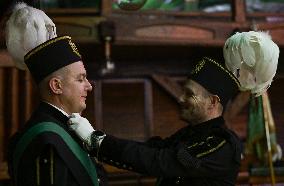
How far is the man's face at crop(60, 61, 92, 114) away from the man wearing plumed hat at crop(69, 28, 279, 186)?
0.05m

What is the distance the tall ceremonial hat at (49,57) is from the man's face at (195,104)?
2.54 ft

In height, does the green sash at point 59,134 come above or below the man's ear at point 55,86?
below

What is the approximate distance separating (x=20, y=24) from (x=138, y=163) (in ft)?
3.06

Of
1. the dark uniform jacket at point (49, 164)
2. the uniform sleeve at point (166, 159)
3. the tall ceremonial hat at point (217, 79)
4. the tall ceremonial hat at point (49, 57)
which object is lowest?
the uniform sleeve at point (166, 159)

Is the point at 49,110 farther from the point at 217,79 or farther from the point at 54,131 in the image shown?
the point at 217,79

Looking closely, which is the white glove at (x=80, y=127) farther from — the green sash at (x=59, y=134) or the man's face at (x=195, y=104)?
the man's face at (x=195, y=104)

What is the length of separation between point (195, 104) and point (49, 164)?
105cm

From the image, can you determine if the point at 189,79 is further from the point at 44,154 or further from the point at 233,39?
the point at 44,154

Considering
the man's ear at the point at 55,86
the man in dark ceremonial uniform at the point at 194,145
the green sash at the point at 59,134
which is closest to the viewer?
the green sash at the point at 59,134

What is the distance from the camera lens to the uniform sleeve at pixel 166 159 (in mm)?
2641

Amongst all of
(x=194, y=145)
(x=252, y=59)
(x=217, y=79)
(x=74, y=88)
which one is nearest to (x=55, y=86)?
(x=74, y=88)

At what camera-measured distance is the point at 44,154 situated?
2320 millimetres

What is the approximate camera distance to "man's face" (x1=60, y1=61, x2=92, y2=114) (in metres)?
2.52

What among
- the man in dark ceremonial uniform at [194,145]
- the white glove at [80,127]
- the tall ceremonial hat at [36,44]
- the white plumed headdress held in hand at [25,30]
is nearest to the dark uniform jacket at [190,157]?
the man in dark ceremonial uniform at [194,145]
